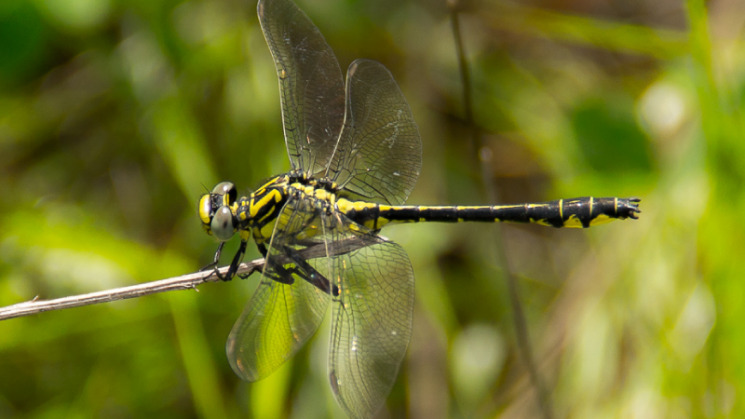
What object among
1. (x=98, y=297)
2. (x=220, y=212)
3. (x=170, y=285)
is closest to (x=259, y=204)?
(x=220, y=212)

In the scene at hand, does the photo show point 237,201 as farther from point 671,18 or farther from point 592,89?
point 671,18

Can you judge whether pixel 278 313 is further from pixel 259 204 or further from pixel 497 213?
pixel 497 213

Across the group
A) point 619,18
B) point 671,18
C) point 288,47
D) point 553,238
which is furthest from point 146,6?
point 671,18

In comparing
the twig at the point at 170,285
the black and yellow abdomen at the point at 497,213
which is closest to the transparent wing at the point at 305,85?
the black and yellow abdomen at the point at 497,213

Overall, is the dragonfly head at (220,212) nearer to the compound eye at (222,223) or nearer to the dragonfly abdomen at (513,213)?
the compound eye at (222,223)

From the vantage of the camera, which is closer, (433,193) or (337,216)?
(337,216)

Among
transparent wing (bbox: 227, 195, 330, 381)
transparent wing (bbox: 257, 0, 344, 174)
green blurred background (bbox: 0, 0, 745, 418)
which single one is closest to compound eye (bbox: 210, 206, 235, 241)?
transparent wing (bbox: 227, 195, 330, 381)

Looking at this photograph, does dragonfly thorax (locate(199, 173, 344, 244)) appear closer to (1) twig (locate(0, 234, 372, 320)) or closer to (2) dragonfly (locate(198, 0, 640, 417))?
(2) dragonfly (locate(198, 0, 640, 417))
